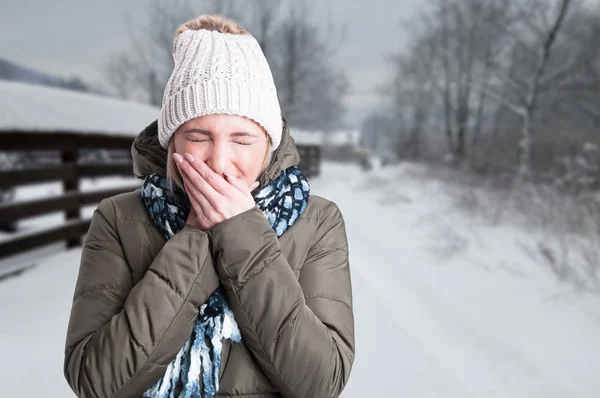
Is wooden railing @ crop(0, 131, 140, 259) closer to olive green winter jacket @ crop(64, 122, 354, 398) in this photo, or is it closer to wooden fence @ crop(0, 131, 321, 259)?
wooden fence @ crop(0, 131, 321, 259)

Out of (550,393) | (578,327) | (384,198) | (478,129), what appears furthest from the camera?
(478,129)

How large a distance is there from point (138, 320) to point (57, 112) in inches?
193

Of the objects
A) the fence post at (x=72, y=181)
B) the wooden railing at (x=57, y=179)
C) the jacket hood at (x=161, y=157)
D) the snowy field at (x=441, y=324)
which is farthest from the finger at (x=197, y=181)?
the fence post at (x=72, y=181)

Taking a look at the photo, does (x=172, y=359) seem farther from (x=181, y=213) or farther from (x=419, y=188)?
(x=419, y=188)

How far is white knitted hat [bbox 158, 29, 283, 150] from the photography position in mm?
1010

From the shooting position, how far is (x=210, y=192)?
94 centimetres

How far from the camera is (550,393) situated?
231 cm

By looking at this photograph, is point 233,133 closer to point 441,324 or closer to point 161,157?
point 161,157

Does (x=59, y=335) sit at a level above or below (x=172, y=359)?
below

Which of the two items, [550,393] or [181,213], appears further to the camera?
[550,393]

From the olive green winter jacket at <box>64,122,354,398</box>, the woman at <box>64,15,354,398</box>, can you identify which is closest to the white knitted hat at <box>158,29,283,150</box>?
the woman at <box>64,15,354,398</box>

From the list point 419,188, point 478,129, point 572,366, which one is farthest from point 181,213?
point 478,129

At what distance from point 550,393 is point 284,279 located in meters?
2.15

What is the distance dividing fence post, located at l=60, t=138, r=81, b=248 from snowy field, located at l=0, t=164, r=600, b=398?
602 mm
